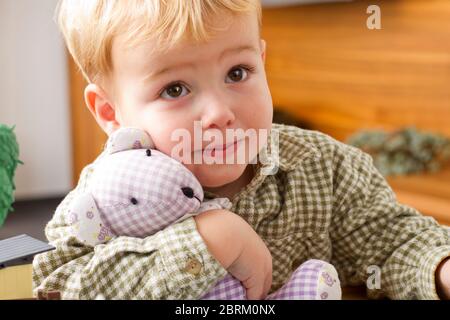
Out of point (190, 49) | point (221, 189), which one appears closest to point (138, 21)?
point (190, 49)

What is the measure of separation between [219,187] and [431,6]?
4.38 ft

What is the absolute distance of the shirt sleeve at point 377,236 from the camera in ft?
1.87

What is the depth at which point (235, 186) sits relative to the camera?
0.59m

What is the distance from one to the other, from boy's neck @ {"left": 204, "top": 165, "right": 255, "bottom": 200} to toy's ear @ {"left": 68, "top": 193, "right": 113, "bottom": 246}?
4.6 inches

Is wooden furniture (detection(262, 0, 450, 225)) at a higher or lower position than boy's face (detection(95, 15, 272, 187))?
lower

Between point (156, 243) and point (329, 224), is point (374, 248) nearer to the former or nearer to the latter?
point (329, 224)

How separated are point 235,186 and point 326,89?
153 cm

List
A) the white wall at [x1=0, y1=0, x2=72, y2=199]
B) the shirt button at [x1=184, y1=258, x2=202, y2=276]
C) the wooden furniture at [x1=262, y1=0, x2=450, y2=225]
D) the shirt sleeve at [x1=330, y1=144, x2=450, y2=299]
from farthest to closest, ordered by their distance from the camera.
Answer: the white wall at [x1=0, y1=0, x2=72, y2=199] < the wooden furniture at [x1=262, y1=0, x2=450, y2=225] < the shirt sleeve at [x1=330, y1=144, x2=450, y2=299] < the shirt button at [x1=184, y1=258, x2=202, y2=276]

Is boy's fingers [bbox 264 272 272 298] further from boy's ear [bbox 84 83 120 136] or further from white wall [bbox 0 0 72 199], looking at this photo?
white wall [bbox 0 0 72 199]

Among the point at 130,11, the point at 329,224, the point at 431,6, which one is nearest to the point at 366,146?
the point at 431,6

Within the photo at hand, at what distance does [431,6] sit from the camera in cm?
174

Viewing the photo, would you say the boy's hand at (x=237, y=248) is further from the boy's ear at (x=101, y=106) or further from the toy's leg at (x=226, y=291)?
the boy's ear at (x=101, y=106)

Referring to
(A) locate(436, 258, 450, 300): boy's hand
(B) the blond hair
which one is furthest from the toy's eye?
(A) locate(436, 258, 450, 300): boy's hand

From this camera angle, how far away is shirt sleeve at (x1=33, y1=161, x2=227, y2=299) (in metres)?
0.46
